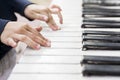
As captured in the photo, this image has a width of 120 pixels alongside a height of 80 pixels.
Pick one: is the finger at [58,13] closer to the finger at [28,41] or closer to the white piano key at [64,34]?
the white piano key at [64,34]

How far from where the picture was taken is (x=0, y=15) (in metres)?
1.29

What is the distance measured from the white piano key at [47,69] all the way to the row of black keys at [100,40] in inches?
4.7

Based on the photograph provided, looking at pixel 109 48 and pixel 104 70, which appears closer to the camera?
pixel 104 70

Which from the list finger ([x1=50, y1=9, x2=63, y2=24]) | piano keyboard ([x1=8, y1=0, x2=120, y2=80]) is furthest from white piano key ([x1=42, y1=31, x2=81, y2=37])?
finger ([x1=50, y1=9, x2=63, y2=24])

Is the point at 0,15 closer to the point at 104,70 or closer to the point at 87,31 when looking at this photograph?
the point at 87,31

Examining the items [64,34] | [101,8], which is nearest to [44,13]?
[64,34]

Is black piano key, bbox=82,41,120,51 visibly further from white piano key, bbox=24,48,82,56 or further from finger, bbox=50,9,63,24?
finger, bbox=50,9,63,24

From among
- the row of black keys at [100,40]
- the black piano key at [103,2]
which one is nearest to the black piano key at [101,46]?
the row of black keys at [100,40]

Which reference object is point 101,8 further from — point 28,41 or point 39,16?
point 28,41

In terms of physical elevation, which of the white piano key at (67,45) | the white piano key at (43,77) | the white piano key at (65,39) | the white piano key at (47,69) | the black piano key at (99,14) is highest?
the black piano key at (99,14)

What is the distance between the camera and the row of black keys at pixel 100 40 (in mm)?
790

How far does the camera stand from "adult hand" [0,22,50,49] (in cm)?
81

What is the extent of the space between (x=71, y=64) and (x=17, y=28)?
23cm

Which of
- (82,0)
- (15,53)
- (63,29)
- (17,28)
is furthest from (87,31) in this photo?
(82,0)
